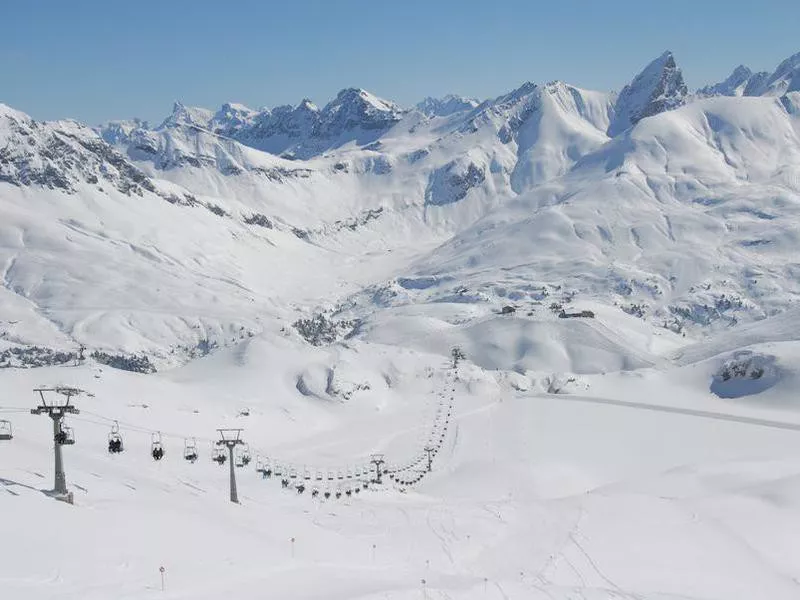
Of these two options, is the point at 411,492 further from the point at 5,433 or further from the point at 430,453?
the point at 5,433

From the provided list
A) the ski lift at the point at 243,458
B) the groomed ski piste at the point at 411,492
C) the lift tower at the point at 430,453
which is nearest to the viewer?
the groomed ski piste at the point at 411,492

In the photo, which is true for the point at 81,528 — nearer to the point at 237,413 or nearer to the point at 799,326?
the point at 237,413

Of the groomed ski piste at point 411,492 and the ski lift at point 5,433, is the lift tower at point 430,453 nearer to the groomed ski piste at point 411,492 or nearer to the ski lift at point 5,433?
the groomed ski piste at point 411,492

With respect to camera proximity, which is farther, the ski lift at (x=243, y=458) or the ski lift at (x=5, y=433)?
the ski lift at (x=243, y=458)

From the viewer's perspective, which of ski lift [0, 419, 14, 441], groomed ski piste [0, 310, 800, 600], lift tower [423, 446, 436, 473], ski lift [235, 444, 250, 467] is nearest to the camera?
groomed ski piste [0, 310, 800, 600]

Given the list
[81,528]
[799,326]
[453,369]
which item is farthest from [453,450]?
[799,326]

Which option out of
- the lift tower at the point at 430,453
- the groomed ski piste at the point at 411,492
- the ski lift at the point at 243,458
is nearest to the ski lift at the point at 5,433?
the groomed ski piste at the point at 411,492

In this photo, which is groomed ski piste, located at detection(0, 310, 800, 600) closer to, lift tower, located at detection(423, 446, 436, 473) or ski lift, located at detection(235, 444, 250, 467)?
lift tower, located at detection(423, 446, 436, 473)

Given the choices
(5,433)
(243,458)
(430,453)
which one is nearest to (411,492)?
(243,458)

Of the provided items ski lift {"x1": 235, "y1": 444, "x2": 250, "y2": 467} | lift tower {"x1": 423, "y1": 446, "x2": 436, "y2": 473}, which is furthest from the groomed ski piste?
ski lift {"x1": 235, "y1": 444, "x2": 250, "y2": 467}
